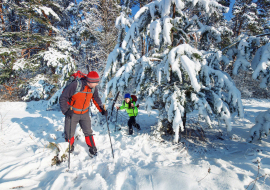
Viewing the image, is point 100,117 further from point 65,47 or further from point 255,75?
point 65,47

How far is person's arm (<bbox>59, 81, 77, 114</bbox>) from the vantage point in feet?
9.71

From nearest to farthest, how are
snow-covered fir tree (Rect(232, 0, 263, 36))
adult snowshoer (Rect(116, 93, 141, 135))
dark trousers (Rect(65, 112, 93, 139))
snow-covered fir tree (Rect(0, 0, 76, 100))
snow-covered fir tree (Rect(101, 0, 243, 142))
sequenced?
1. snow-covered fir tree (Rect(101, 0, 243, 142))
2. dark trousers (Rect(65, 112, 93, 139))
3. adult snowshoer (Rect(116, 93, 141, 135))
4. snow-covered fir tree (Rect(0, 0, 76, 100))
5. snow-covered fir tree (Rect(232, 0, 263, 36))

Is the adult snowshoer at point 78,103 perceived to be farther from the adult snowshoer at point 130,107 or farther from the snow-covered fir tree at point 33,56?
the snow-covered fir tree at point 33,56

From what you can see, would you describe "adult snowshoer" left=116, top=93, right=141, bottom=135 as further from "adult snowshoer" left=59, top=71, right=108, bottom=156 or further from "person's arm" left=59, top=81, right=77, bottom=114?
"person's arm" left=59, top=81, right=77, bottom=114

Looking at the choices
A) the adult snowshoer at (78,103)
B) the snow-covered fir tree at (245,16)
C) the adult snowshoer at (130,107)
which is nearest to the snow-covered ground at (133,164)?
the adult snowshoer at (78,103)

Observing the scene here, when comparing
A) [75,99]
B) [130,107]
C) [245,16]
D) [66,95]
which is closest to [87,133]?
[75,99]

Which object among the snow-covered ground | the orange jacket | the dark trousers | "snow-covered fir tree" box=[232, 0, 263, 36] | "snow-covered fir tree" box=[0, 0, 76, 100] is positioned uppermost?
"snow-covered fir tree" box=[232, 0, 263, 36]

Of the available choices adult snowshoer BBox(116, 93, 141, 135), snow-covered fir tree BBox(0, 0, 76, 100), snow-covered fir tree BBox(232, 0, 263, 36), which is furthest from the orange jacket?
snow-covered fir tree BBox(232, 0, 263, 36)

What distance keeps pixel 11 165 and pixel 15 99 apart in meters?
12.8

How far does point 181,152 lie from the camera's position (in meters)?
3.25

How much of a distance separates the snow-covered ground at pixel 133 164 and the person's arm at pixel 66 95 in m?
0.87

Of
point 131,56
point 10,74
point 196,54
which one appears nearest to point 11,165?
point 131,56

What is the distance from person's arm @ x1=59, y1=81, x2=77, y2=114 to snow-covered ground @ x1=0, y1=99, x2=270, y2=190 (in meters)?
0.87

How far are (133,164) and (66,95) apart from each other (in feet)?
7.13
